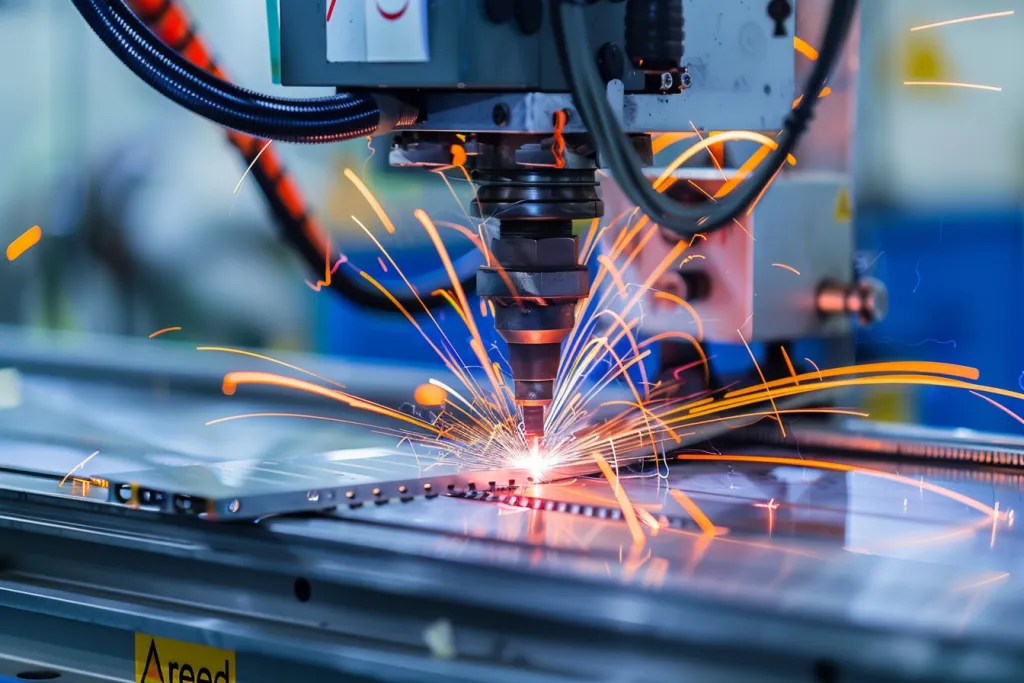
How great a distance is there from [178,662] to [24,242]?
213 centimetres

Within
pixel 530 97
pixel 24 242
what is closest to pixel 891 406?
pixel 530 97

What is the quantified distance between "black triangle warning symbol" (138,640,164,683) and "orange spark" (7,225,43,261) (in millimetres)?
2047

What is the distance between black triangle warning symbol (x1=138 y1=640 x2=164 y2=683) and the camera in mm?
1264

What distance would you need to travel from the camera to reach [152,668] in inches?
50.1

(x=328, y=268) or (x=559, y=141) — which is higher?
(x=559, y=141)

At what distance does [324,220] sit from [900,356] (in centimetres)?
114

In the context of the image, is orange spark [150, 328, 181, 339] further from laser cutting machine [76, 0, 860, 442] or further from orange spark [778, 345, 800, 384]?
laser cutting machine [76, 0, 860, 442]

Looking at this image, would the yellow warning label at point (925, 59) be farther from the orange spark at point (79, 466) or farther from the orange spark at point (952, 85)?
the orange spark at point (79, 466)

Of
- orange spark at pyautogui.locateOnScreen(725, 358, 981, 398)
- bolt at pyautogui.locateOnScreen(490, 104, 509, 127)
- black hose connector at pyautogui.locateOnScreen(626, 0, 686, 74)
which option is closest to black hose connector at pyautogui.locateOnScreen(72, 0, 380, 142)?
bolt at pyautogui.locateOnScreen(490, 104, 509, 127)

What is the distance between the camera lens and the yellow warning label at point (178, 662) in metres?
1.21

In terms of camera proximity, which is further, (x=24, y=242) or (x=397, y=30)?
(x=24, y=242)

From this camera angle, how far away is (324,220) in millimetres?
2562

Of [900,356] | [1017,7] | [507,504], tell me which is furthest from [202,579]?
[1017,7]

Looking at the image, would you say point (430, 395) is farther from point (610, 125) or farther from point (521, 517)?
point (610, 125)
